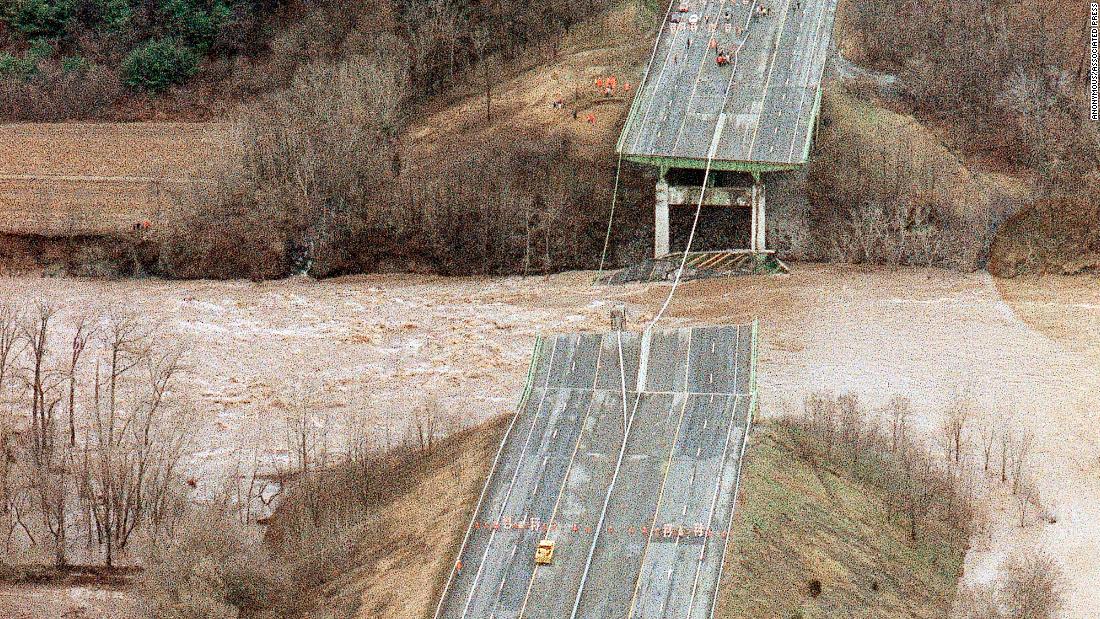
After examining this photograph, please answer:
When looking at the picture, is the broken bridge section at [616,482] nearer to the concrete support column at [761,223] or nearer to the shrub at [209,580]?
the shrub at [209,580]

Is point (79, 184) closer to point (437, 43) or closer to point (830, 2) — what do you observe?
point (437, 43)

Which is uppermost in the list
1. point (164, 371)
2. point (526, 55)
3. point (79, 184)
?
point (526, 55)

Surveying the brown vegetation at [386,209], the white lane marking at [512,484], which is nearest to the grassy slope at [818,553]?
the white lane marking at [512,484]

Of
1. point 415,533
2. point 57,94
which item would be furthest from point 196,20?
point 415,533

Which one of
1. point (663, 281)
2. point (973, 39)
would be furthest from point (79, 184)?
point (973, 39)

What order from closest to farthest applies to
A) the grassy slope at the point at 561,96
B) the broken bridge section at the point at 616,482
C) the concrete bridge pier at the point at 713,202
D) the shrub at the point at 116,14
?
the broken bridge section at the point at 616,482 < the concrete bridge pier at the point at 713,202 < the grassy slope at the point at 561,96 < the shrub at the point at 116,14

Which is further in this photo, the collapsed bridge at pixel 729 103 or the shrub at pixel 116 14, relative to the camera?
the shrub at pixel 116 14
